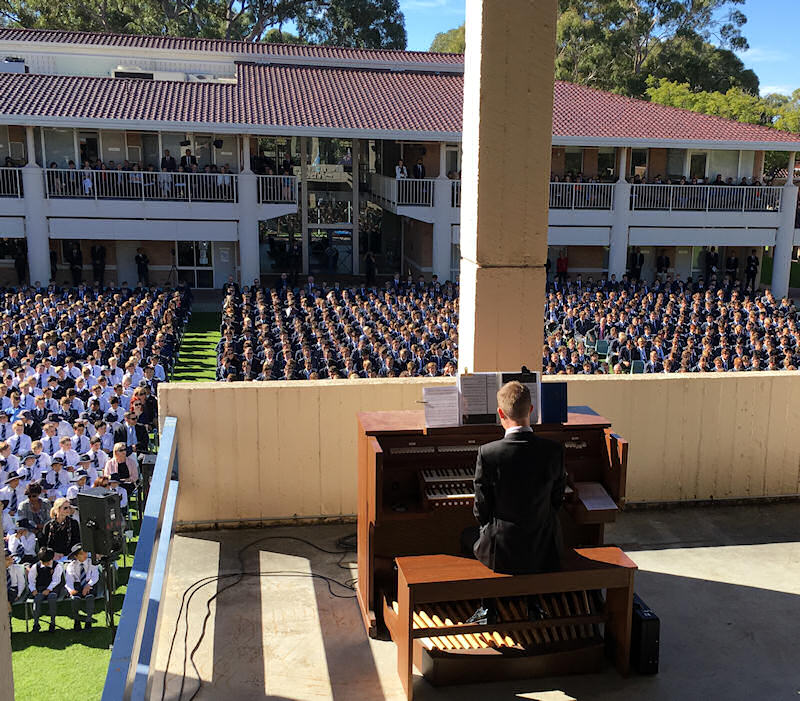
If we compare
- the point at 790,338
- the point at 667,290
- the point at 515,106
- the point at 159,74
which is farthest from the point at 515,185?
the point at 159,74

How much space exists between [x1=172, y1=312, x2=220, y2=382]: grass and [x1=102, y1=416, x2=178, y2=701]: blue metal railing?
11.1 metres

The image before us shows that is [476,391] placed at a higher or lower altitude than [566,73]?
lower

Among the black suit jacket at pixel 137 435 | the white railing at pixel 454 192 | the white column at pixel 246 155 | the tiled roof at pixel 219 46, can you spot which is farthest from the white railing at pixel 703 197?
the black suit jacket at pixel 137 435

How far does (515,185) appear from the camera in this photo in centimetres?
607

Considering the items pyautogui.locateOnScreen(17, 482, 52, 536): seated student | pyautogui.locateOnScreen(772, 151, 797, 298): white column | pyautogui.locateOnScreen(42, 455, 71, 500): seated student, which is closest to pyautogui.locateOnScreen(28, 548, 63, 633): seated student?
pyautogui.locateOnScreen(17, 482, 52, 536): seated student

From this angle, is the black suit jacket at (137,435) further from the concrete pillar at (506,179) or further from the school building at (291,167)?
the school building at (291,167)

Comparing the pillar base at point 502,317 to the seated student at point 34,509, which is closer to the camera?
the pillar base at point 502,317

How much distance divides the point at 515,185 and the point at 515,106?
0.56m

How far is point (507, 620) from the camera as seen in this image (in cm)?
504

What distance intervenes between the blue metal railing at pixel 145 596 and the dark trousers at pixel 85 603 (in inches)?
90.0

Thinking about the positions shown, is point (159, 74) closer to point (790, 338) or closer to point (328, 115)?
point (328, 115)

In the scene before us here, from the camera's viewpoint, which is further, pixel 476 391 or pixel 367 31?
pixel 367 31

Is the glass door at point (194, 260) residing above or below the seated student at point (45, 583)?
above

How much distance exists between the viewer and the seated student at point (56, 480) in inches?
390
